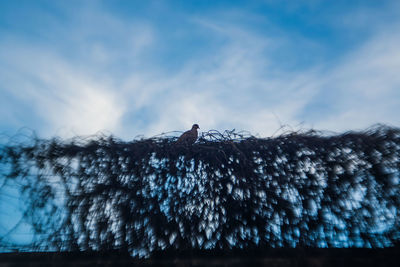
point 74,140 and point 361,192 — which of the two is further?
point 74,140

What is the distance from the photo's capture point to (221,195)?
3.31 meters

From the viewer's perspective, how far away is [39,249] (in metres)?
3.42

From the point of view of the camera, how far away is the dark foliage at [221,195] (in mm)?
3180

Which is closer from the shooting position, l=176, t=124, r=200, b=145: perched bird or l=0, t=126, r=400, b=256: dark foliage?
l=0, t=126, r=400, b=256: dark foliage

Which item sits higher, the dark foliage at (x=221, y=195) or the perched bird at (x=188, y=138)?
the perched bird at (x=188, y=138)

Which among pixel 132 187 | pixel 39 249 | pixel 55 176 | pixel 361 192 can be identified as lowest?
pixel 39 249

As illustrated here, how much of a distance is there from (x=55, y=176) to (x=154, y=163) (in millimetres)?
1573

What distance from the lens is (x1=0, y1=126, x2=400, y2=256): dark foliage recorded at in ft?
10.4

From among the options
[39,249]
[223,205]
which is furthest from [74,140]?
[223,205]

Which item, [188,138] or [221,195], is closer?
[221,195]

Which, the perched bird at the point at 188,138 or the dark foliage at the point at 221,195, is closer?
the dark foliage at the point at 221,195

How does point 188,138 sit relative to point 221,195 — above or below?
above

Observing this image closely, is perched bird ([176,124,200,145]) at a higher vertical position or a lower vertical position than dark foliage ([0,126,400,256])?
higher

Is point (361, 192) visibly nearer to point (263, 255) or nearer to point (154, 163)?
point (263, 255)
